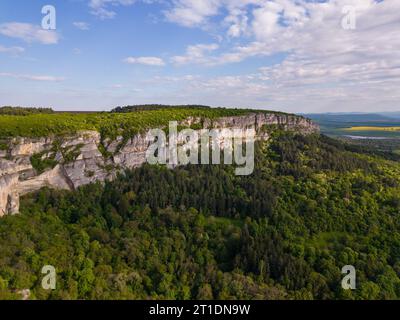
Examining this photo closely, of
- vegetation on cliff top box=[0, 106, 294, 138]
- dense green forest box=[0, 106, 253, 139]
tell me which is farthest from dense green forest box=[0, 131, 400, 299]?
vegetation on cliff top box=[0, 106, 294, 138]

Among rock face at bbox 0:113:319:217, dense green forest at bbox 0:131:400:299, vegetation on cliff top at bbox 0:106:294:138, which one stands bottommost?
dense green forest at bbox 0:131:400:299

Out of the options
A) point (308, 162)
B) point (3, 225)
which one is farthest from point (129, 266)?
point (308, 162)

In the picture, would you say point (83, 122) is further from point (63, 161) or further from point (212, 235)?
point (212, 235)

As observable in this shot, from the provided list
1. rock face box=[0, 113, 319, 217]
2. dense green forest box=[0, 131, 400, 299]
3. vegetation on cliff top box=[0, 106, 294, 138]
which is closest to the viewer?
dense green forest box=[0, 131, 400, 299]

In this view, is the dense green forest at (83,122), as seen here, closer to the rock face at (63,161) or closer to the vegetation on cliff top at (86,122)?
the vegetation on cliff top at (86,122)

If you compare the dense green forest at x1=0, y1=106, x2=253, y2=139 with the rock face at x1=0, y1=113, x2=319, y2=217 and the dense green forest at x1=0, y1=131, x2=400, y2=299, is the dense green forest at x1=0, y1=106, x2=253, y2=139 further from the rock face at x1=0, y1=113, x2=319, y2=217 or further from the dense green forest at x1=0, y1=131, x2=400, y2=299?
the dense green forest at x1=0, y1=131, x2=400, y2=299

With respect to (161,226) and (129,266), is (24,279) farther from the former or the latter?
(161,226)
